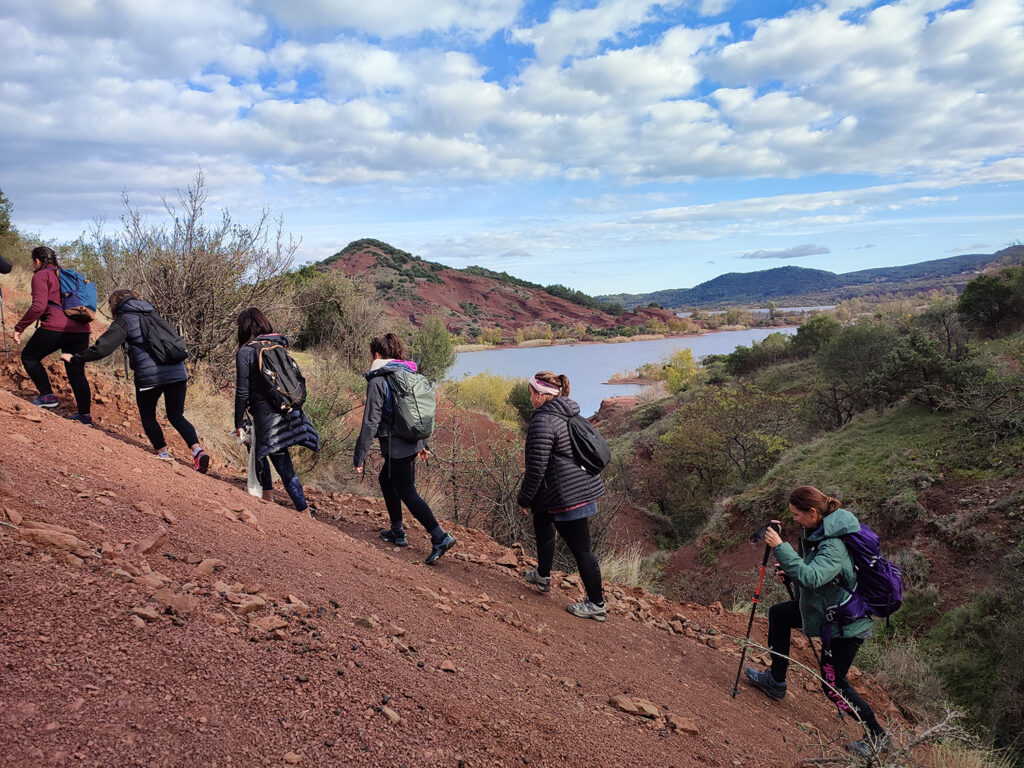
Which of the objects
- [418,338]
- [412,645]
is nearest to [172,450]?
[412,645]

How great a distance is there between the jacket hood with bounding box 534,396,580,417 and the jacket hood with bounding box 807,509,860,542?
170cm

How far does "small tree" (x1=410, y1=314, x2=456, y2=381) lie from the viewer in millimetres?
25172

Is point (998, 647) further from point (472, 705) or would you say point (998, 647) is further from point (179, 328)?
point (179, 328)

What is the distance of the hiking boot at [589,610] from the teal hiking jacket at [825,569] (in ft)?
4.94

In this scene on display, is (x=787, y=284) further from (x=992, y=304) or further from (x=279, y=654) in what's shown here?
(x=279, y=654)

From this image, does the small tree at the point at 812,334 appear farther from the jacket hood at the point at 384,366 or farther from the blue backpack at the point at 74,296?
the blue backpack at the point at 74,296

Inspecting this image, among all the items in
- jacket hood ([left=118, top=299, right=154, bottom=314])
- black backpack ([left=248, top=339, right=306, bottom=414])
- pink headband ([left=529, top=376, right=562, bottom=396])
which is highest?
jacket hood ([left=118, top=299, right=154, bottom=314])

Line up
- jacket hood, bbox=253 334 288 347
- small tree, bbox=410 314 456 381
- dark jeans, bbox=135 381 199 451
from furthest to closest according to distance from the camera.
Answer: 1. small tree, bbox=410 314 456 381
2. dark jeans, bbox=135 381 199 451
3. jacket hood, bbox=253 334 288 347

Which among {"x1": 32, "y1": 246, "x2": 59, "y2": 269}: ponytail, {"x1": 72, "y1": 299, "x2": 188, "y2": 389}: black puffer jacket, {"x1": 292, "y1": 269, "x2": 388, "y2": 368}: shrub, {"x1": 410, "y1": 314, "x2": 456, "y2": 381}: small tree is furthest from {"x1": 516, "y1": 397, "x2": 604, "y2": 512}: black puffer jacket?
{"x1": 410, "y1": 314, "x2": 456, "y2": 381}: small tree

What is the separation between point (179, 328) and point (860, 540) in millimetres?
10358

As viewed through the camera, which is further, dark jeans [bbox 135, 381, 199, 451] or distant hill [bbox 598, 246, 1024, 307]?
distant hill [bbox 598, 246, 1024, 307]

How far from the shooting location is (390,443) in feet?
15.7

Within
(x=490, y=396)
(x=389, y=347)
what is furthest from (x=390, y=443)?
(x=490, y=396)

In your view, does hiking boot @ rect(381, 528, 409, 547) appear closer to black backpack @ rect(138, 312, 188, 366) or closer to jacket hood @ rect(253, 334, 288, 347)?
jacket hood @ rect(253, 334, 288, 347)
